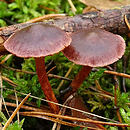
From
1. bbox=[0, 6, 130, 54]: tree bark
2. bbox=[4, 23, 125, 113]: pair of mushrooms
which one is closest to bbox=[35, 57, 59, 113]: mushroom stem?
bbox=[4, 23, 125, 113]: pair of mushrooms

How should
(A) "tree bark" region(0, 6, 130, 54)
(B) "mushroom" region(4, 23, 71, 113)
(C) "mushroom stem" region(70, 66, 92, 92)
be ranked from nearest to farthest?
1. (B) "mushroom" region(4, 23, 71, 113)
2. (C) "mushroom stem" region(70, 66, 92, 92)
3. (A) "tree bark" region(0, 6, 130, 54)

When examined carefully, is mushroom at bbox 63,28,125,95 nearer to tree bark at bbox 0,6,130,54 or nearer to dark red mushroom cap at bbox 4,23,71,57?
dark red mushroom cap at bbox 4,23,71,57

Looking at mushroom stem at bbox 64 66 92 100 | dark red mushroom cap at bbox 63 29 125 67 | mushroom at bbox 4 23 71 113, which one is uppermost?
mushroom at bbox 4 23 71 113

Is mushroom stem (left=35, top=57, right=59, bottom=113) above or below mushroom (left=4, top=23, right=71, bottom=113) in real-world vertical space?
below

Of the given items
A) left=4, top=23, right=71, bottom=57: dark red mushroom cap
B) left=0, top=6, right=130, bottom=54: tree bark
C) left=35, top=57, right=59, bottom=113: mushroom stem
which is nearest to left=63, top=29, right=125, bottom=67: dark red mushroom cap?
left=4, top=23, right=71, bottom=57: dark red mushroom cap

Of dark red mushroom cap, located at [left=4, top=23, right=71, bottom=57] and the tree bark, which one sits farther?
the tree bark

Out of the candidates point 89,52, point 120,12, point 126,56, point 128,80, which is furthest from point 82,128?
point 120,12

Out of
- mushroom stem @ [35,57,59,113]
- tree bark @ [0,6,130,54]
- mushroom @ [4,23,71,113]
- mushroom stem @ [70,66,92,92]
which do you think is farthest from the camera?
tree bark @ [0,6,130,54]

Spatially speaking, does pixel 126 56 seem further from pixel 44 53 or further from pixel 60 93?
pixel 44 53

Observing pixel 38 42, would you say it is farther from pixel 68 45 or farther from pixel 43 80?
pixel 43 80
